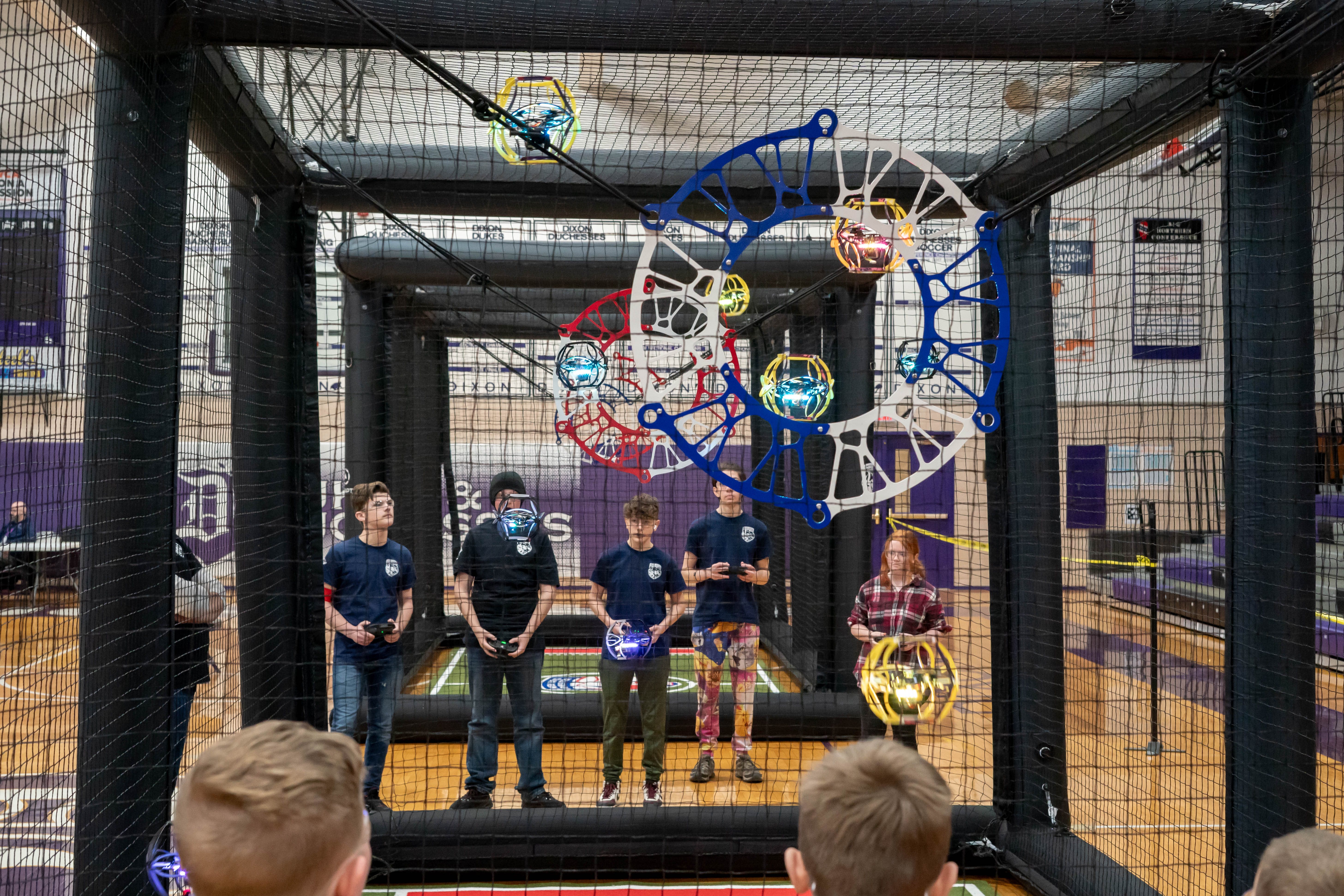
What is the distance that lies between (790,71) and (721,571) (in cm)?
218

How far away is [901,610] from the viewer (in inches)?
150

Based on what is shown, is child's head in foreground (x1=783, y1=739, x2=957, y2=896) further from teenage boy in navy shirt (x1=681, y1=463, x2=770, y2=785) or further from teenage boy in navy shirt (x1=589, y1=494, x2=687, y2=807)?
teenage boy in navy shirt (x1=681, y1=463, x2=770, y2=785)

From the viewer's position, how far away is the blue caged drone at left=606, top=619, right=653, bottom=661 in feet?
12.8

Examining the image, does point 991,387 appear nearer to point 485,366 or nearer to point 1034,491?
point 1034,491

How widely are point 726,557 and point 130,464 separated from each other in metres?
2.80

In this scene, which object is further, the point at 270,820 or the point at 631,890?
the point at 631,890

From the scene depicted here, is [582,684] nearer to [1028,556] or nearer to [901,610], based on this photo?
[901,610]

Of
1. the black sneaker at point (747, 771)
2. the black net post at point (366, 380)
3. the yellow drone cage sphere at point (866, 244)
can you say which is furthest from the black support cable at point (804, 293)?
the black net post at point (366, 380)

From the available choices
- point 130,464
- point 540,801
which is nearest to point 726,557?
point 540,801

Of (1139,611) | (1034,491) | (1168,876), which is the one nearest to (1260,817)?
(1168,876)

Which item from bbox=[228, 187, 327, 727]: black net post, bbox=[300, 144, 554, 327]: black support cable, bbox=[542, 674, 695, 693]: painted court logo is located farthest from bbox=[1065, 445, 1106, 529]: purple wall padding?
bbox=[228, 187, 327, 727]: black net post

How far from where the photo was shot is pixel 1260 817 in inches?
108

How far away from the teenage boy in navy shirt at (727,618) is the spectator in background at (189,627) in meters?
2.10

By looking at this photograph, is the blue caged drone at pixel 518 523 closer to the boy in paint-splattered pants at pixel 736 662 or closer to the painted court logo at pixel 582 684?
the boy in paint-splattered pants at pixel 736 662
